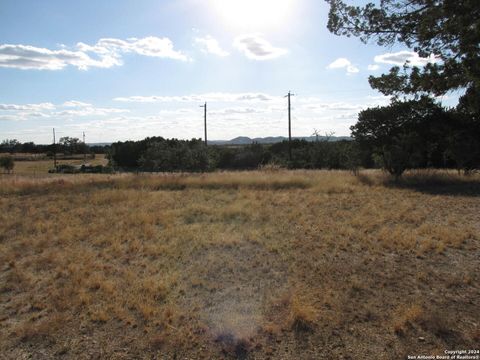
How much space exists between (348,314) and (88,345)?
3061 mm

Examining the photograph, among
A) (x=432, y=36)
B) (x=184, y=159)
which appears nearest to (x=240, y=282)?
(x=432, y=36)

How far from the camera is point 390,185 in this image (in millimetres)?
18844

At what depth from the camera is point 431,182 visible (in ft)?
63.8

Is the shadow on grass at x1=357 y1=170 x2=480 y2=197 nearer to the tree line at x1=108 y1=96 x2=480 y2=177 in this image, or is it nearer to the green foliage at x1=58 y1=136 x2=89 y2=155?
the tree line at x1=108 y1=96 x2=480 y2=177

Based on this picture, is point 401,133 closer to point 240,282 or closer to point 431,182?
point 431,182

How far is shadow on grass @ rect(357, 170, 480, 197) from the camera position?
16.8 meters

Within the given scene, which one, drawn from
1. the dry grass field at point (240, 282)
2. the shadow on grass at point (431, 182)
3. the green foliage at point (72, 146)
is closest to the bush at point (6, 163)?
the green foliage at point (72, 146)

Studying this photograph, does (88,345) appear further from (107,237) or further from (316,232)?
(316,232)

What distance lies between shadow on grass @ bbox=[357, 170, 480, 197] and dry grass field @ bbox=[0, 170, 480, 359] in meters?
4.47

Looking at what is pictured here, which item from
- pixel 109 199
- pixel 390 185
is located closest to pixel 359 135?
pixel 390 185

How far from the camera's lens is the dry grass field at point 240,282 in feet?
13.2

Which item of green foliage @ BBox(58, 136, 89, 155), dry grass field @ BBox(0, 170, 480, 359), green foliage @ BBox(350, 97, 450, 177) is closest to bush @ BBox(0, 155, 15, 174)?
green foliage @ BBox(58, 136, 89, 155)

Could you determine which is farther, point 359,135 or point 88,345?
point 359,135

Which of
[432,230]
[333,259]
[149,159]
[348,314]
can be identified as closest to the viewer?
[348,314]
